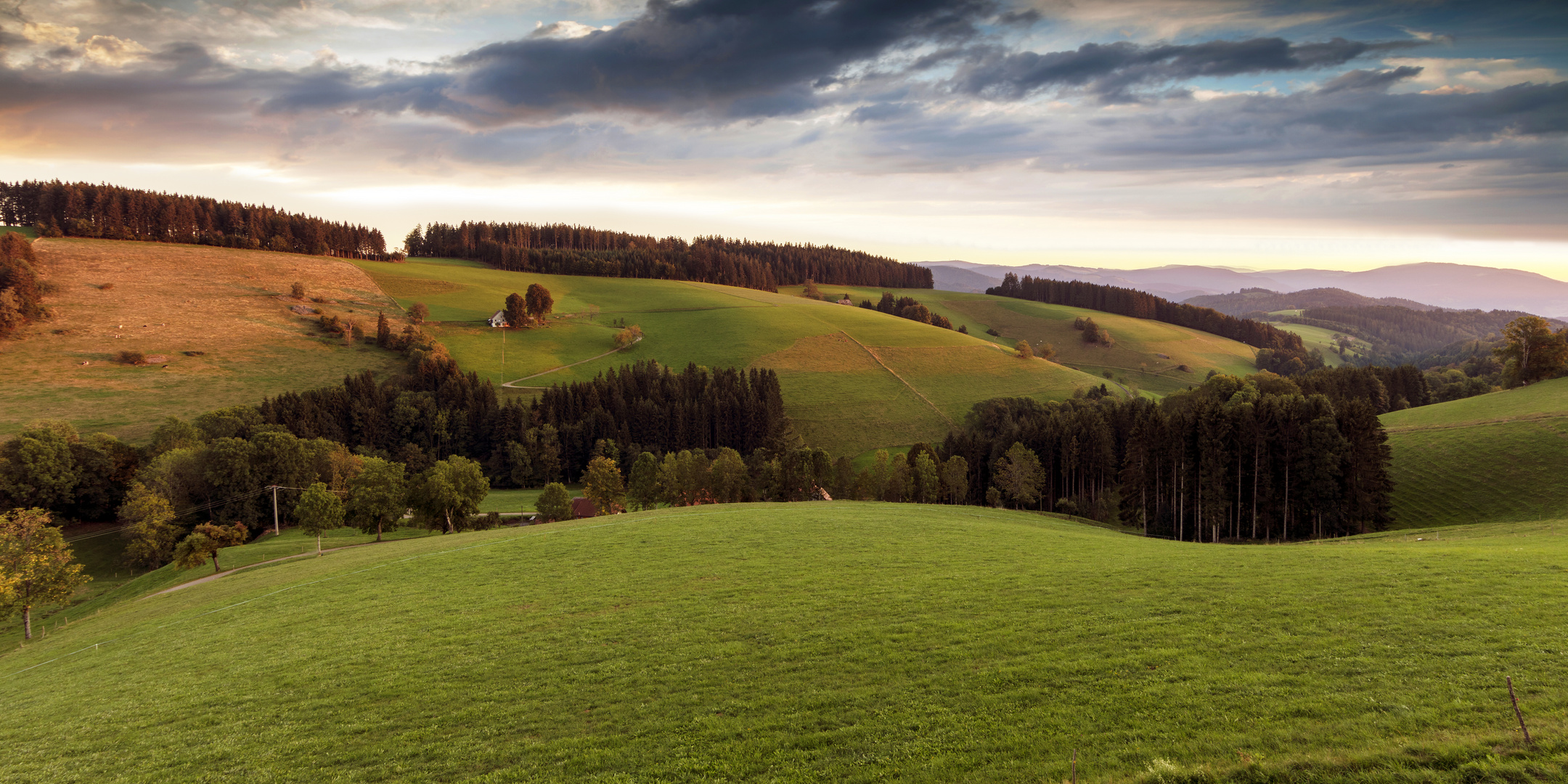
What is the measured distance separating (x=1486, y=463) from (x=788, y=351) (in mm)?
112558

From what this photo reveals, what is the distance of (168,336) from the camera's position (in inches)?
4990

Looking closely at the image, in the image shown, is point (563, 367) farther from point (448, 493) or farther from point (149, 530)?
point (448, 493)

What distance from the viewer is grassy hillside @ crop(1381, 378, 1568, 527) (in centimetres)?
5259

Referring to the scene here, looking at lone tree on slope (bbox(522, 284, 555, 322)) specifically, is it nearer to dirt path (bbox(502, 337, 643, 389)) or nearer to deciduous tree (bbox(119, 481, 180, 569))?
dirt path (bbox(502, 337, 643, 389))

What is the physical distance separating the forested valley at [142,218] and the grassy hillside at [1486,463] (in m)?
248

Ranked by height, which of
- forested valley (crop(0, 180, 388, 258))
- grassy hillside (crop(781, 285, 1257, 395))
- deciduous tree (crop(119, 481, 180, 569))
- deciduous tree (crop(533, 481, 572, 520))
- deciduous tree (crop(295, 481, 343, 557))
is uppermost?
forested valley (crop(0, 180, 388, 258))

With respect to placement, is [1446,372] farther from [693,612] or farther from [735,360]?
[693,612]

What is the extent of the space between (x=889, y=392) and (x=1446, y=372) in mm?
122754

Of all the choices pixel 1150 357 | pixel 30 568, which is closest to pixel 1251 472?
pixel 30 568

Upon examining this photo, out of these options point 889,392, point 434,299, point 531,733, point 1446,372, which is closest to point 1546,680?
point 531,733

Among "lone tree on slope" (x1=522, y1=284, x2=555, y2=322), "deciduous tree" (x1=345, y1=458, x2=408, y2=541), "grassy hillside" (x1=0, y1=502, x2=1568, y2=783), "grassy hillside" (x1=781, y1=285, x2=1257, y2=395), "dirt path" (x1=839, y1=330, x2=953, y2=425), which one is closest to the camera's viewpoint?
"grassy hillside" (x1=0, y1=502, x2=1568, y2=783)

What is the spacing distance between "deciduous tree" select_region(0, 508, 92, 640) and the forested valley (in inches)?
6735

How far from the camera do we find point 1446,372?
138750 mm

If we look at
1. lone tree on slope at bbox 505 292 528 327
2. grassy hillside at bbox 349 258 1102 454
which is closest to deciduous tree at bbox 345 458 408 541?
grassy hillside at bbox 349 258 1102 454
